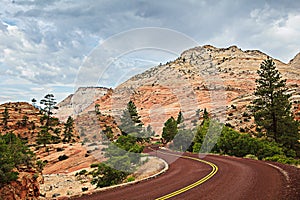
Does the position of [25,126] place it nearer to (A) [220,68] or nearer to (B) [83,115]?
(B) [83,115]

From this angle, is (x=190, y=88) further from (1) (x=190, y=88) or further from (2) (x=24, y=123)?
(2) (x=24, y=123)

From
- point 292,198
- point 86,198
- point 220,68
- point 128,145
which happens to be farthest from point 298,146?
point 220,68

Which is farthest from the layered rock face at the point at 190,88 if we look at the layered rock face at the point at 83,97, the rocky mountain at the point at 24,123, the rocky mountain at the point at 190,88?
the rocky mountain at the point at 24,123

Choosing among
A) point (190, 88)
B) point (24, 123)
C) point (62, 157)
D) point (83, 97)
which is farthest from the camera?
point (190, 88)

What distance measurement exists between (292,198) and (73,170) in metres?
39.1

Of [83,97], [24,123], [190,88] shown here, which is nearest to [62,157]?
[83,97]

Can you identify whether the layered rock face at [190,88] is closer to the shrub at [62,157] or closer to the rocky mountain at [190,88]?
the rocky mountain at [190,88]

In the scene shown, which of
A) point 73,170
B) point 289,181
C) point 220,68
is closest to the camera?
point 289,181

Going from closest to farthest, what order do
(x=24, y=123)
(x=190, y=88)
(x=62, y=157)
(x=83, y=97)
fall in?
(x=62, y=157), (x=83, y=97), (x=24, y=123), (x=190, y=88)

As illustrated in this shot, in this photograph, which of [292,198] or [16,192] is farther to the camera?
[16,192]

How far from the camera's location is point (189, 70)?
153m

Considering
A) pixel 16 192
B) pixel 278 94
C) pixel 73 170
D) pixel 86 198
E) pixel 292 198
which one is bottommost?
pixel 73 170

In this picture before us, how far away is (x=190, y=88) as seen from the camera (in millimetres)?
125625

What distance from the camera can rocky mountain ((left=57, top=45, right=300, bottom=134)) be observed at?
319 feet
